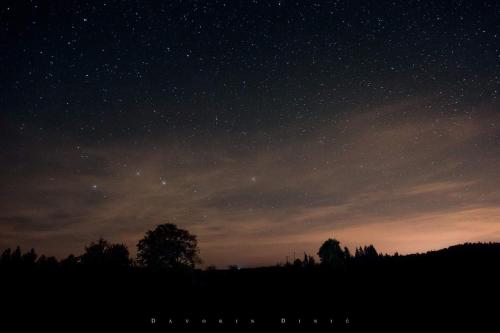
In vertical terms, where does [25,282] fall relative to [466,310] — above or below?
above

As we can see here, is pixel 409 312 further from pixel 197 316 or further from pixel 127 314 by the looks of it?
pixel 127 314

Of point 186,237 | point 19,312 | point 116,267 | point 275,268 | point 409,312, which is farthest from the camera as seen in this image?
point 186,237

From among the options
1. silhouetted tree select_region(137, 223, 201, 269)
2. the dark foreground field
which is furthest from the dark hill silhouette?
silhouetted tree select_region(137, 223, 201, 269)

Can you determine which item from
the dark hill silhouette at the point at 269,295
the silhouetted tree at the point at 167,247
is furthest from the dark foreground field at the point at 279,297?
the silhouetted tree at the point at 167,247

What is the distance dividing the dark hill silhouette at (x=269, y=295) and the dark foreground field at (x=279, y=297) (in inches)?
2.0

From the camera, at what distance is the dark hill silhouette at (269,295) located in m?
16.9

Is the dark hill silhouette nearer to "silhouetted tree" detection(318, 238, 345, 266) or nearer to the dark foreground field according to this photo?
the dark foreground field

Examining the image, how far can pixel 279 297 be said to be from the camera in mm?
19141

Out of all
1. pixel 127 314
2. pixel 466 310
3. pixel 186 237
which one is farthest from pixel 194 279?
pixel 186 237

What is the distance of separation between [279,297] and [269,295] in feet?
2.14

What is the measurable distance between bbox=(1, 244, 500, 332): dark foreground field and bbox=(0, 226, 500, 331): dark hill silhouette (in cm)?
5

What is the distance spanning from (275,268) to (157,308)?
28.4ft

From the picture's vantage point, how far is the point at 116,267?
20.5 metres

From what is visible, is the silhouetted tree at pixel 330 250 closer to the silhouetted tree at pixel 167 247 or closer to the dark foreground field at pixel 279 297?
the silhouetted tree at pixel 167 247
